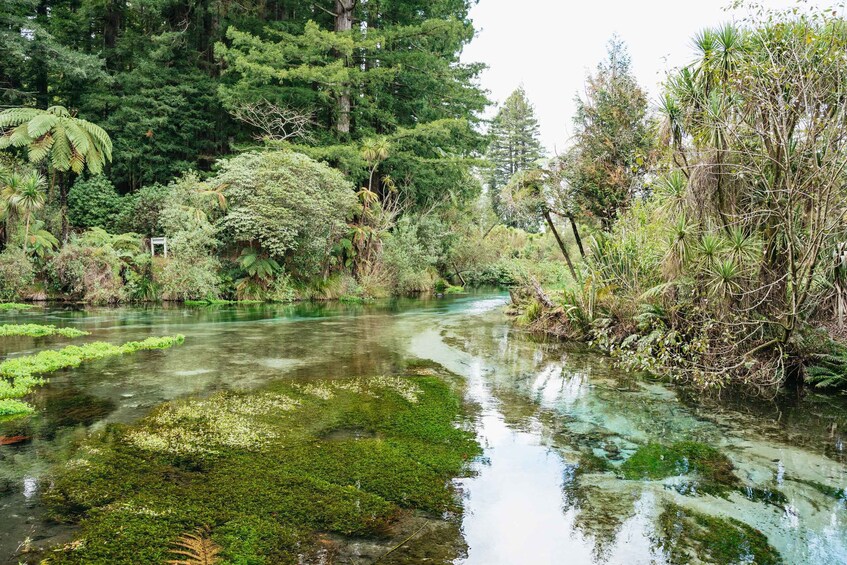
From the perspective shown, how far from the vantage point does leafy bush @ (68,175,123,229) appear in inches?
749

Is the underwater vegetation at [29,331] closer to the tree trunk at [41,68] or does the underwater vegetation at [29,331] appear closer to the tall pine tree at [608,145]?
the tall pine tree at [608,145]

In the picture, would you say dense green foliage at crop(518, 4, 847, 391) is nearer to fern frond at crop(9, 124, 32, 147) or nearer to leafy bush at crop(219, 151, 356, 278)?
leafy bush at crop(219, 151, 356, 278)

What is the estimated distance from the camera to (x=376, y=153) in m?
20.8

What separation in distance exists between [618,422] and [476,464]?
6.42 feet

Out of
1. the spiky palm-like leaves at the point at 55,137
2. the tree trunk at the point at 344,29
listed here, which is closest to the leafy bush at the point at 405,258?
the tree trunk at the point at 344,29

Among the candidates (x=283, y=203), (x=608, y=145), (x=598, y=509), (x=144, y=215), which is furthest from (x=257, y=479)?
(x=144, y=215)

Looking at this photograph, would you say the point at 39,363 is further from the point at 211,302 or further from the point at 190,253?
the point at 190,253

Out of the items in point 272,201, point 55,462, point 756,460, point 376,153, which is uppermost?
point 376,153

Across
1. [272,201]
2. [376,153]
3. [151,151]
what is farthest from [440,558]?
[151,151]

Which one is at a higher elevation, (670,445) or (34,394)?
(34,394)

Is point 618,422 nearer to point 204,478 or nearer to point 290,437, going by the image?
point 290,437

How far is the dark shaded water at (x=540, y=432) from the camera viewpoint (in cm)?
303

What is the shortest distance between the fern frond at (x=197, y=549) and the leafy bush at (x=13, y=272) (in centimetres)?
1558

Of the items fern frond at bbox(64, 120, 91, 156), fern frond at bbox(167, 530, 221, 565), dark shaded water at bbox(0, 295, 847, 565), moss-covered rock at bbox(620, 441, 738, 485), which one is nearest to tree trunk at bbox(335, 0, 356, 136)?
fern frond at bbox(64, 120, 91, 156)
